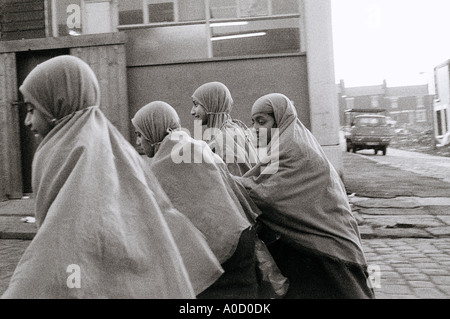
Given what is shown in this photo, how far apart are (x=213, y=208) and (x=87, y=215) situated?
1405 millimetres

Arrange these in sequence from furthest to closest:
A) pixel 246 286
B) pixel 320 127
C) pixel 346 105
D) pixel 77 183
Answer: pixel 346 105 → pixel 320 127 → pixel 246 286 → pixel 77 183

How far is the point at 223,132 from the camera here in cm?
510

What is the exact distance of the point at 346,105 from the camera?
290ft

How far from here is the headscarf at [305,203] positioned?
3666mm

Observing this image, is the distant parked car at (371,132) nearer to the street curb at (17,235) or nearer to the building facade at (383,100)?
the street curb at (17,235)

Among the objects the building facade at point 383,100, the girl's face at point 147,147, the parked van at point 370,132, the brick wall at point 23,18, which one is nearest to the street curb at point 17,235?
the brick wall at point 23,18

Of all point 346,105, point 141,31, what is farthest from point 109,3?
point 346,105

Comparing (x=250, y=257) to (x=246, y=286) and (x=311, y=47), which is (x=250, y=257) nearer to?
(x=246, y=286)

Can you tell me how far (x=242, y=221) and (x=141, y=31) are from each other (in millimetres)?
8727

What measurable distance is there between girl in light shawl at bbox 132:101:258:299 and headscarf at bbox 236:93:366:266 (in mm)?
363

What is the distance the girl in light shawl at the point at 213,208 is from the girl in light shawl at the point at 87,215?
37.1 inches

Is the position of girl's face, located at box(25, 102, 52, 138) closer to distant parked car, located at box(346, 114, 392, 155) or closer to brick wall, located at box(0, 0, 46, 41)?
brick wall, located at box(0, 0, 46, 41)

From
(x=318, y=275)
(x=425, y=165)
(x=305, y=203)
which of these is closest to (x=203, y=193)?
(x=305, y=203)

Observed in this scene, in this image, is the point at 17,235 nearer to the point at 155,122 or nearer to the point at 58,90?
the point at 155,122
